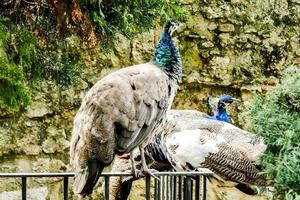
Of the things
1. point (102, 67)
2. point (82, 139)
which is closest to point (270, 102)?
point (82, 139)

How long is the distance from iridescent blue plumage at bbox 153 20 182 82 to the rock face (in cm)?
148

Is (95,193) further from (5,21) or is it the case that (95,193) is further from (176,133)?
(5,21)

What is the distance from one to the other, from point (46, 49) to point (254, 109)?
32.5 inches

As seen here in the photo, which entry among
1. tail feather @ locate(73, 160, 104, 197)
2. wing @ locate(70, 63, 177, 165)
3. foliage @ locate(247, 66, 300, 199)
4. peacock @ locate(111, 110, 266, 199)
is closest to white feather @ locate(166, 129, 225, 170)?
peacock @ locate(111, 110, 266, 199)

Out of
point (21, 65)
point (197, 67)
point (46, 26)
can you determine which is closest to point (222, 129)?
point (197, 67)

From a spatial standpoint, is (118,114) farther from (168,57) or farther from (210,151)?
(210,151)

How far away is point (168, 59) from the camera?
8.99 feet

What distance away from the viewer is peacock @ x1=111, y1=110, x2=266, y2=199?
3541 mm

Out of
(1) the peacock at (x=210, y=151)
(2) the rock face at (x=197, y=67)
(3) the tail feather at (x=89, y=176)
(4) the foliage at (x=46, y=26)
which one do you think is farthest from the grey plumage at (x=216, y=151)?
(3) the tail feather at (x=89, y=176)

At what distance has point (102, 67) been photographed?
4.50 metres

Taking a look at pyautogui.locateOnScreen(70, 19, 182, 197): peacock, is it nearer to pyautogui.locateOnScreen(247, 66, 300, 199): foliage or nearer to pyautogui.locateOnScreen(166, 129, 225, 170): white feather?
pyautogui.locateOnScreen(247, 66, 300, 199): foliage

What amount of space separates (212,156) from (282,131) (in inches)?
38.5

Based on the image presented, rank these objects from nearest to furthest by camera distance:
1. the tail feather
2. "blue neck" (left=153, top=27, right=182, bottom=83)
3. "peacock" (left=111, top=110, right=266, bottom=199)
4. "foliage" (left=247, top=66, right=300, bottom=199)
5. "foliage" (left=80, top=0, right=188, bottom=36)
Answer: the tail feather < "foliage" (left=80, top=0, right=188, bottom=36) < "foliage" (left=247, top=66, right=300, bottom=199) < "blue neck" (left=153, top=27, right=182, bottom=83) < "peacock" (left=111, top=110, right=266, bottom=199)

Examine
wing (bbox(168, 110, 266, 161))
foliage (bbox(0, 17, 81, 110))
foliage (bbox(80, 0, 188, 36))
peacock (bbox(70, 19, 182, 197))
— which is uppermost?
foliage (bbox(80, 0, 188, 36))
